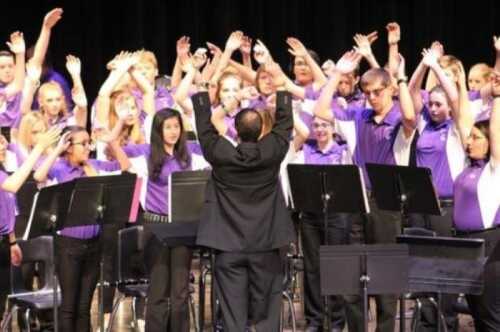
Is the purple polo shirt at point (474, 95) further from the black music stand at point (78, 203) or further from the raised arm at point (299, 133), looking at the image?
the black music stand at point (78, 203)

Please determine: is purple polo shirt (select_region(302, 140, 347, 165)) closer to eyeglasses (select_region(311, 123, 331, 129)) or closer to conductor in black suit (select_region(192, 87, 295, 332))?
eyeglasses (select_region(311, 123, 331, 129))

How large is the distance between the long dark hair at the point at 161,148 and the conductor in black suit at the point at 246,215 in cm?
65

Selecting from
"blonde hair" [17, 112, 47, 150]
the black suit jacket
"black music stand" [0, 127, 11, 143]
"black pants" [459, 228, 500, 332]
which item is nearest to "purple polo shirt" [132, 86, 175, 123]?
"blonde hair" [17, 112, 47, 150]

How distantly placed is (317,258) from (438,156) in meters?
0.99

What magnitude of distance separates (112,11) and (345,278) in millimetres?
5797

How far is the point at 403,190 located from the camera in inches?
253

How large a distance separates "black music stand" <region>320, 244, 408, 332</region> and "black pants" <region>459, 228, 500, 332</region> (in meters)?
0.43

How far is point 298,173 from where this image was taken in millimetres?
6672

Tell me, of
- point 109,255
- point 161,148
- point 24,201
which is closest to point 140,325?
point 109,255

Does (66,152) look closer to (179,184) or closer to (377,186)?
(179,184)

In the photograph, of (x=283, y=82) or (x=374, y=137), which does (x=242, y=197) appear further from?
(x=283, y=82)

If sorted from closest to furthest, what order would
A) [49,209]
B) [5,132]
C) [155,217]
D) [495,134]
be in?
[495,134]
[49,209]
[155,217]
[5,132]

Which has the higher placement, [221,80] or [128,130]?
[221,80]

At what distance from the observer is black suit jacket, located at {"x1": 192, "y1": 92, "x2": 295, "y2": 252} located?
605 centimetres
